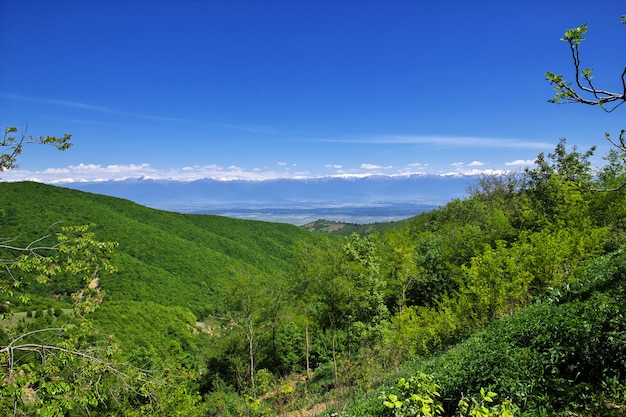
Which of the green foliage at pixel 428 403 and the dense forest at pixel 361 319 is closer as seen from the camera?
the green foliage at pixel 428 403

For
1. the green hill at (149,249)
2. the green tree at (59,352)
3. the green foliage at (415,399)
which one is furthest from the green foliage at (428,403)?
the green hill at (149,249)

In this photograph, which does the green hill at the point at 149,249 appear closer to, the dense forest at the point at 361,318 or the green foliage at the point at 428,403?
the dense forest at the point at 361,318

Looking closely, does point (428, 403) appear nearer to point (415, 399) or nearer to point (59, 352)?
point (415, 399)

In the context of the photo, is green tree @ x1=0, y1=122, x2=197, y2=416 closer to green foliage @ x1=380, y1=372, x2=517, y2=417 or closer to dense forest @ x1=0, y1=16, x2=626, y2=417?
dense forest @ x1=0, y1=16, x2=626, y2=417

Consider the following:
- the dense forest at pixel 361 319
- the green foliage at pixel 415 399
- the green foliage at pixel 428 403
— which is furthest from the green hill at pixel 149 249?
the green foliage at pixel 428 403

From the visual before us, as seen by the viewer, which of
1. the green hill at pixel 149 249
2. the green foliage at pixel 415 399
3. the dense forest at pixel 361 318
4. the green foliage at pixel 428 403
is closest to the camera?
the green foliage at pixel 428 403

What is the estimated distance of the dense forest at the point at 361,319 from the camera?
20.5 ft

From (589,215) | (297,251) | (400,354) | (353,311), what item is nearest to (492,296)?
(400,354)

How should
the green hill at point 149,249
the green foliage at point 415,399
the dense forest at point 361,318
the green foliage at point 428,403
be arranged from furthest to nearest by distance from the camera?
the green hill at point 149,249, the dense forest at point 361,318, the green foliage at point 415,399, the green foliage at point 428,403

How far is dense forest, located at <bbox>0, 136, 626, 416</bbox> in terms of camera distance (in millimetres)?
6250

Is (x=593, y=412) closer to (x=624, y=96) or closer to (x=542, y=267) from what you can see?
(x=624, y=96)

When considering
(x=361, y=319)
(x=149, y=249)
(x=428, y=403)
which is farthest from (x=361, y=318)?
(x=149, y=249)

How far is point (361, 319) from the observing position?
3030cm

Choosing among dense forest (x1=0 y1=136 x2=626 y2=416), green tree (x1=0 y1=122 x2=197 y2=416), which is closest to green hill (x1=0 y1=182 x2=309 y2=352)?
dense forest (x1=0 y1=136 x2=626 y2=416)
